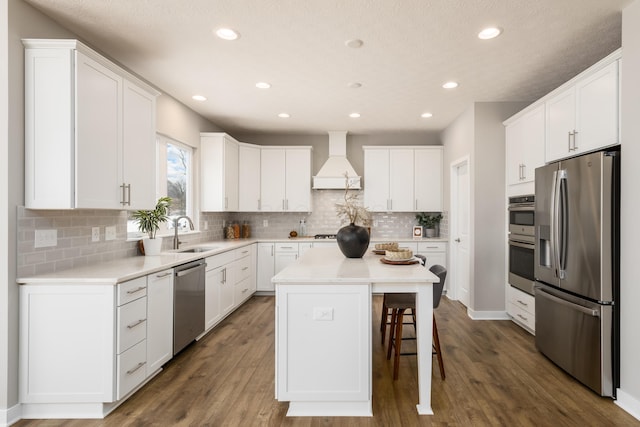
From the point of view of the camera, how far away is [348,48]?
2.98 meters

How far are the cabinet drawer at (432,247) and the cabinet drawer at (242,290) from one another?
→ 8.96 feet

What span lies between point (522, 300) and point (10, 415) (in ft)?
14.5

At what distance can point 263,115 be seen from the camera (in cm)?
506

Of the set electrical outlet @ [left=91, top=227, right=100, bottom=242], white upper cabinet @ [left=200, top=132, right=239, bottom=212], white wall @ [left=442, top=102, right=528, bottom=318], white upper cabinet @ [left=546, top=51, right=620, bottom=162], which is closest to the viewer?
white upper cabinet @ [left=546, top=51, right=620, bottom=162]

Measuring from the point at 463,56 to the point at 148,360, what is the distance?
3.59 m

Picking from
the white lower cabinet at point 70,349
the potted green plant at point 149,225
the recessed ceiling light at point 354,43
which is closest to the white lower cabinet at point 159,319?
the white lower cabinet at point 70,349

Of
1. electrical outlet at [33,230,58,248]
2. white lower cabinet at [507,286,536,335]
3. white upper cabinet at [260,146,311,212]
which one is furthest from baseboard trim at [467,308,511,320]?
electrical outlet at [33,230,58,248]

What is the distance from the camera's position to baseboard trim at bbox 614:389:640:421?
2260mm

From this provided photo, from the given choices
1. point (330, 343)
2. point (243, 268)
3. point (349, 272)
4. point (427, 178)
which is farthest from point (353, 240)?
point (427, 178)

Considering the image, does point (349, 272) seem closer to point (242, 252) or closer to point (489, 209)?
point (489, 209)

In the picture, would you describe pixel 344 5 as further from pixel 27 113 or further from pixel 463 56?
pixel 27 113

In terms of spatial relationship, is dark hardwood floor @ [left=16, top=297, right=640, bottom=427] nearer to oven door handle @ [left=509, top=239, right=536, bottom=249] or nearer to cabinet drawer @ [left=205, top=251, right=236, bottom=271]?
cabinet drawer @ [left=205, top=251, right=236, bottom=271]

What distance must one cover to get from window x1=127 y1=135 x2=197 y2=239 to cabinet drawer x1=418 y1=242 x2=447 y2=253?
11.4 feet

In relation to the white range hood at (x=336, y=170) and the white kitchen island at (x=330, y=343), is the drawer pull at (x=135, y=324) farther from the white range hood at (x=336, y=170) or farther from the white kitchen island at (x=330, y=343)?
the white range hood at (x=336, y=170)
